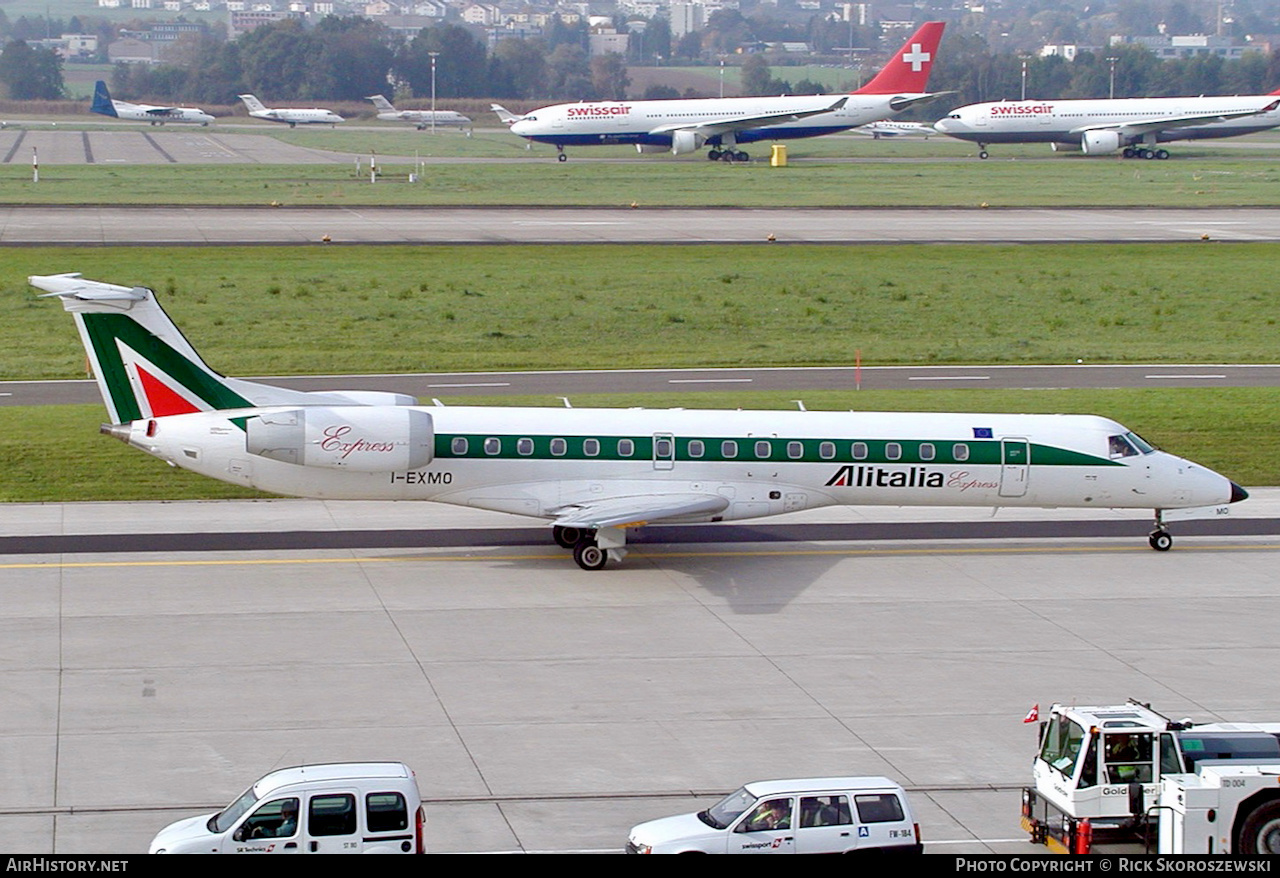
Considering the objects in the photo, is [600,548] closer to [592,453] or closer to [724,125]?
[592,453]

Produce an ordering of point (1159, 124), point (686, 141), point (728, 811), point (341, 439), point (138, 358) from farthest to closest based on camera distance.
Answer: point (1159, 124) → point (686, 141) → point (138, 358) → point (341, 439) → point (728, 811)

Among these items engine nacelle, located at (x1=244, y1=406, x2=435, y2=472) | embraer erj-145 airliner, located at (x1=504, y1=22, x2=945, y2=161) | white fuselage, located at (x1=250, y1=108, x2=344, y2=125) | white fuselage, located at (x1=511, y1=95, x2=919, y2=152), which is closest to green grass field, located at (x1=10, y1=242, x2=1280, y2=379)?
engine nacelle, located at (x1=244, y1=406, x2=435, y2=472)

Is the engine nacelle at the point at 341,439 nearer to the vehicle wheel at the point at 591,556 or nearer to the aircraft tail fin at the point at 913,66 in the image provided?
the vehicle wheel at the point at 591,556

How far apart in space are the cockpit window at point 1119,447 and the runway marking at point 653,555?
2.12 meters

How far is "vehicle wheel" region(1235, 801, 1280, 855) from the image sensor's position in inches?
644

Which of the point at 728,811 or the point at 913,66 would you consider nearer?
the point at 728,811

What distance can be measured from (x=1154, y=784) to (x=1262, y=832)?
1513 millimetres

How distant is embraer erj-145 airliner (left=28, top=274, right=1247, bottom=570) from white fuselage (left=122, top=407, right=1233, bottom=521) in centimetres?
3

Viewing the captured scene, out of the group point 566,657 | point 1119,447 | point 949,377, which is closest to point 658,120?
point 949,377

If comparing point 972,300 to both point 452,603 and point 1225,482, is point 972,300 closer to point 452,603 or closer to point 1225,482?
point 1225,482

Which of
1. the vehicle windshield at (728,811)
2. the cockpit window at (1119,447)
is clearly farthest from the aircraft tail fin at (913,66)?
the vehicle windshield at (728,811)

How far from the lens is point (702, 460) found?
102 feet

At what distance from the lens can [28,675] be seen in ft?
78.2

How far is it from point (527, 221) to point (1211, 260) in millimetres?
33297
